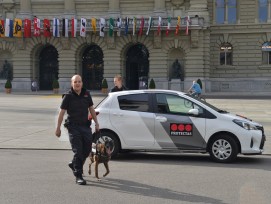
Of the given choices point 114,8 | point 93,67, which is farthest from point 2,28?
point 114,8

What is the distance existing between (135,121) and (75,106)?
3046 mm

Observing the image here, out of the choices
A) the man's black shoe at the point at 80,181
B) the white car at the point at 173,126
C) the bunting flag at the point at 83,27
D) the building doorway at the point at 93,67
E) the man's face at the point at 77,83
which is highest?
the bunting flag at the point at 83,27

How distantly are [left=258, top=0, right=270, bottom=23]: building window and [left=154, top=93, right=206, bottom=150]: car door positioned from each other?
4299 cm

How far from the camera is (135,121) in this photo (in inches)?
449

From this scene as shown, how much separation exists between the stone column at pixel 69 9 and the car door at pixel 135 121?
42.4 m

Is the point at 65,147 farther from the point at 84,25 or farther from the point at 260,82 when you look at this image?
the point at 260,82

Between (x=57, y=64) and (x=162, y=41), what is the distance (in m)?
12.8

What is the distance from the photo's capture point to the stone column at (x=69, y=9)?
52375mm

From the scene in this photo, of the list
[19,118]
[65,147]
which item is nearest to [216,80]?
[19,118]

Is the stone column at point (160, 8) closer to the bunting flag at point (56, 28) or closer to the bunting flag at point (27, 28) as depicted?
the bunting flag at point (56, 28)

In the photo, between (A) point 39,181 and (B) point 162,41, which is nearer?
(A) point 39,181

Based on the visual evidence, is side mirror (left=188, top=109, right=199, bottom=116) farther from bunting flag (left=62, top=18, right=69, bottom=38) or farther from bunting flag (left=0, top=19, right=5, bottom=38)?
bunting flag (left=0, top=19, right=5, bottom=38)

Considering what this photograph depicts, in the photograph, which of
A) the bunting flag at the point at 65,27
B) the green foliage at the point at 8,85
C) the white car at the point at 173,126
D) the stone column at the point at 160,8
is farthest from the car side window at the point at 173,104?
the stone column at the point at 160,8

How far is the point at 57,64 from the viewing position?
54656 mm
